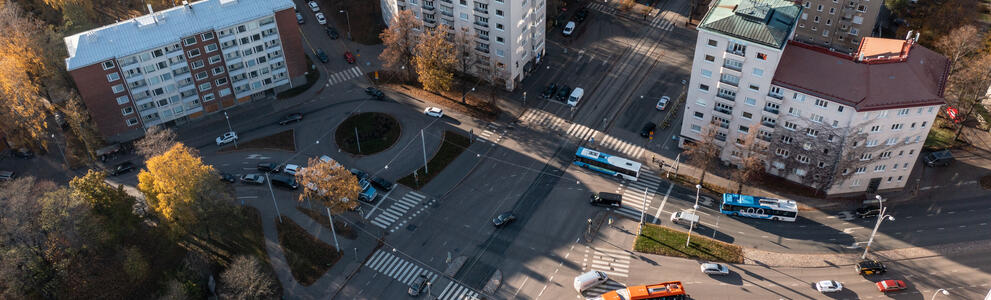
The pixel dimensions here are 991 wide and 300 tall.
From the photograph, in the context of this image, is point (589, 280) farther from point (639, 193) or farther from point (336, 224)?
point (336, 224)

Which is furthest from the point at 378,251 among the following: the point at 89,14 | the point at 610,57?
the point at 89,14

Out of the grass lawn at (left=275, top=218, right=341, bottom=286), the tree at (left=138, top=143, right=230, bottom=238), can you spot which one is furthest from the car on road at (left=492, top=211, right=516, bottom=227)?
the tree at (left=138, top=143, right=230, bottom=238)

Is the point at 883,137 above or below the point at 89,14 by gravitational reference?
Result: below

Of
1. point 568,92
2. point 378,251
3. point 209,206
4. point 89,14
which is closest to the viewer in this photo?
point 209,206

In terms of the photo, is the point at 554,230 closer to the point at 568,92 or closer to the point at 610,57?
the point at 568,92

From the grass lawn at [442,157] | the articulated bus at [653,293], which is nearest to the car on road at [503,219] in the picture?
the grass lawn at [442,157]

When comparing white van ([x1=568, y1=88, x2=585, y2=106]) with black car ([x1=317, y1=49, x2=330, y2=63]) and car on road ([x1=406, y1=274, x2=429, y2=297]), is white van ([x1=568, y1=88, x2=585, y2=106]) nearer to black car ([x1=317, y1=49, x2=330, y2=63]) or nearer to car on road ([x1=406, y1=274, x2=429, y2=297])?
car on road ([x1=406, y1=274, x2=429, y2=297])

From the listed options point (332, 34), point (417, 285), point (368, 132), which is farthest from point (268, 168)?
point (332, 34)
